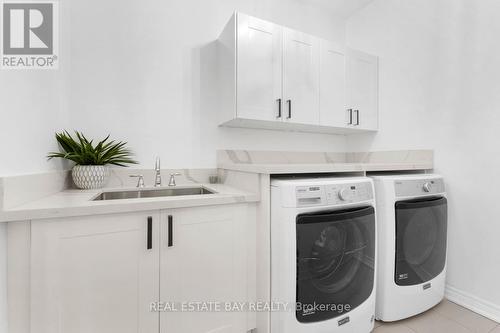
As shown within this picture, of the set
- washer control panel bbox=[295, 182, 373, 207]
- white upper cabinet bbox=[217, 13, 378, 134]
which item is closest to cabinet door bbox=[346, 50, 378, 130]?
white upper cabinet bbox=[217, 13, 378, 134]

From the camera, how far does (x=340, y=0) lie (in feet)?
7.54

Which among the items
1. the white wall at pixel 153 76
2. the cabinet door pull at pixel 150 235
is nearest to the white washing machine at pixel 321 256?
the cabinet door pull at pixel 150 235

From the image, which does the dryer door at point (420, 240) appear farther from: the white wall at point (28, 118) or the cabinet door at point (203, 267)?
the white wall at point (28, 118)

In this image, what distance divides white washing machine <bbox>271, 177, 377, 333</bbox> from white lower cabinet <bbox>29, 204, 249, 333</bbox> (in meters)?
0.24

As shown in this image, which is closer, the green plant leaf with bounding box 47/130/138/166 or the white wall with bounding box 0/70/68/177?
the white wall with bounding box 0/70/68/177

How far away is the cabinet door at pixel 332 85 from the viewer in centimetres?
199

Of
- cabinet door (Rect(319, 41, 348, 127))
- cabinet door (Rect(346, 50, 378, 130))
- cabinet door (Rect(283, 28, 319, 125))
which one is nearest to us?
cabinet door (Rect(283, 28, 319, 125))

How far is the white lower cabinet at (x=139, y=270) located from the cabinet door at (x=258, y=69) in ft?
2.75

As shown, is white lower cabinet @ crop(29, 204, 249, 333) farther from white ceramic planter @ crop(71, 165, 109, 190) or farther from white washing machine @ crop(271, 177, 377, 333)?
white ceramic planter @ crop(71, 165, 109, 190)

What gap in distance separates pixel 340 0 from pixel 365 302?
2.68 metres

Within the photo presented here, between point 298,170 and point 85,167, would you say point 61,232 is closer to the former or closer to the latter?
point 85,167

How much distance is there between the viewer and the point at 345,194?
1.21 meters

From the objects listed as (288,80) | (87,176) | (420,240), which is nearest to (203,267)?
(87,176)

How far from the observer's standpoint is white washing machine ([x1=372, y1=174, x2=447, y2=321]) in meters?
1.40
